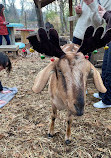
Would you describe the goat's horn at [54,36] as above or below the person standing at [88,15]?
below

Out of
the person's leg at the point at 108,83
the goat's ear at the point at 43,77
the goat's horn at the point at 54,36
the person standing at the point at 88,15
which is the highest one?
the person standing at the point at 88,15

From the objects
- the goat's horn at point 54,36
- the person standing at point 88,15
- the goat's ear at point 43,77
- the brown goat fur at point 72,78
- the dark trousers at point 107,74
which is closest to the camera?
the brown goat fur at point 72,78

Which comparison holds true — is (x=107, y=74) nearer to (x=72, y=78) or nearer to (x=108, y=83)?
(x=108, y=83)

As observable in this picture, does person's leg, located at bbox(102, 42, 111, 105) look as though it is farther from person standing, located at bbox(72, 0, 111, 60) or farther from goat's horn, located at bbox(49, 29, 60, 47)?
goat's horn, located at bbox(49, 29, 60, 47)

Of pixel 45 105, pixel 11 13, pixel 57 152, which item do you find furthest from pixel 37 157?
pixel 11 13

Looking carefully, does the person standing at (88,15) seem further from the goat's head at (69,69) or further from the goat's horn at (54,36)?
the goat's horn at (54,36)

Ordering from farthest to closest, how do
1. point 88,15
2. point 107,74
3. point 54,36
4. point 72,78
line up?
point 107,74 < point 88,15 < point 54,36 < point 72,78

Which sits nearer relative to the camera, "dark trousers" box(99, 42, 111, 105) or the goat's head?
the goat's head

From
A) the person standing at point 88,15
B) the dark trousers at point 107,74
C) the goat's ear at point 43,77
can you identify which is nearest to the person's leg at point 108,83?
the dark trousers at point 107,74

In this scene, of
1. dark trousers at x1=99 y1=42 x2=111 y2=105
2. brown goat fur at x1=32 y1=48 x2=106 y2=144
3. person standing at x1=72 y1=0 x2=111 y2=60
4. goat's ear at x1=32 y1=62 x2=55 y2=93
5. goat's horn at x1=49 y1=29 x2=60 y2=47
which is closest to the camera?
brown goat fur at x1=32 y1=48 x2=106 y2=144

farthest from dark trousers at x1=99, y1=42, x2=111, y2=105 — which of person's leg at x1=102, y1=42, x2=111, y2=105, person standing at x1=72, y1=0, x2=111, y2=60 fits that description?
person standing at x1=72, y1=0, x2=111, y2=60

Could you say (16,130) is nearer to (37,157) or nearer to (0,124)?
(0,124)

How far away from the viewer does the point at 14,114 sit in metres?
3.32

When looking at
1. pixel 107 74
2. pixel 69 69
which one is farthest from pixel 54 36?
pixel 107 74
